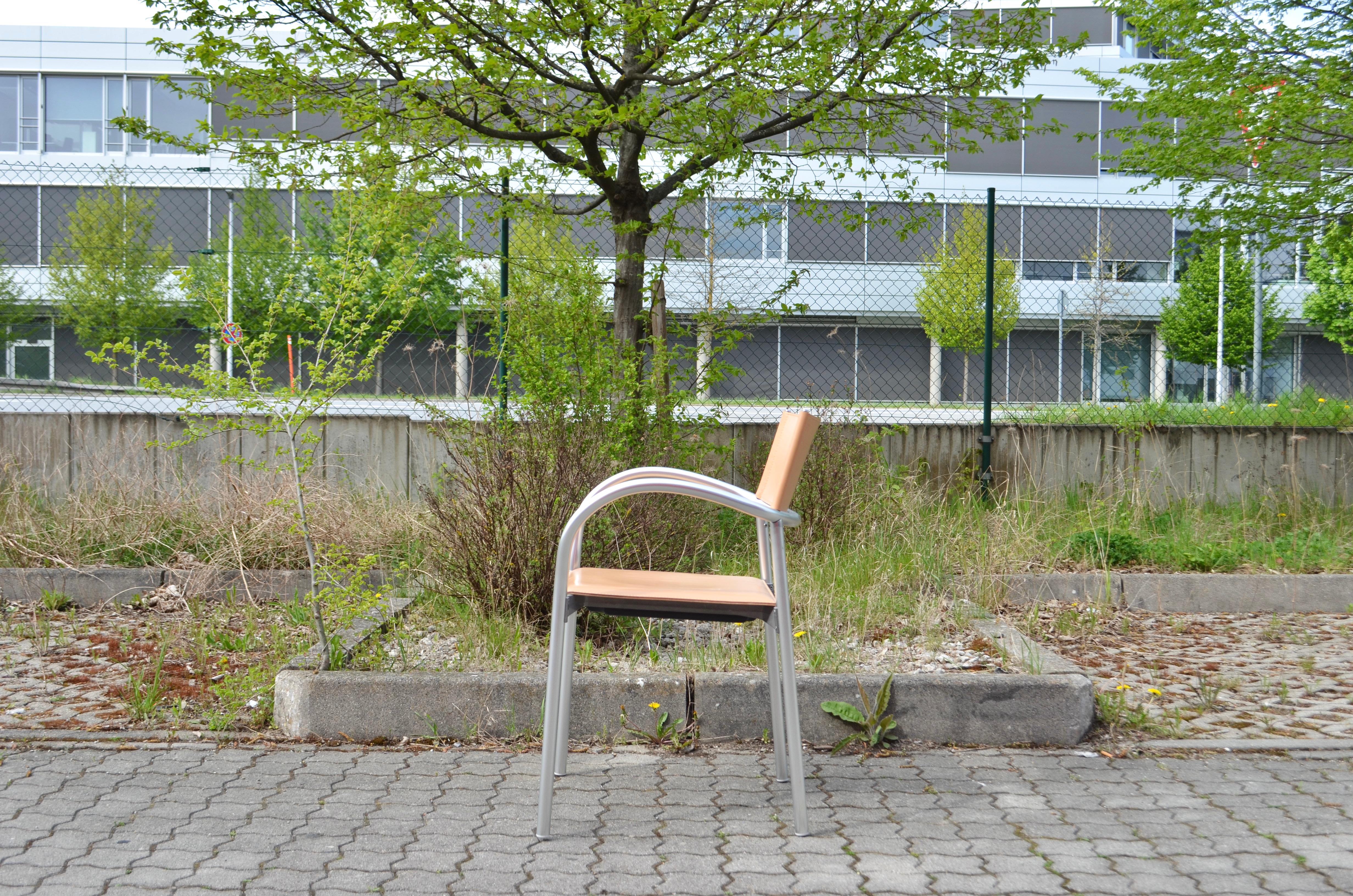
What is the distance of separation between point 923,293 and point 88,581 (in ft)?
23.4

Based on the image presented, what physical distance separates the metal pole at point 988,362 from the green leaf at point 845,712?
3.76m

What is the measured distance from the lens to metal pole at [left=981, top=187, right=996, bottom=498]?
715 centimetres

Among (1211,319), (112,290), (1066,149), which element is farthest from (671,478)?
(1066,149)

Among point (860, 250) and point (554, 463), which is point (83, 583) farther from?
point (860, 250)

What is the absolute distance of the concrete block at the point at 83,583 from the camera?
551 centimetres

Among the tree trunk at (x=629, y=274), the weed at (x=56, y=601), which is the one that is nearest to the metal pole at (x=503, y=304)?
the tree trunk at (x=629, y=274)

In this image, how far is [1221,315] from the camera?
24.1m

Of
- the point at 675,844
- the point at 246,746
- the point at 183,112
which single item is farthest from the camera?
the point at 183,112

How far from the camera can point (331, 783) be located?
3143 millimetres

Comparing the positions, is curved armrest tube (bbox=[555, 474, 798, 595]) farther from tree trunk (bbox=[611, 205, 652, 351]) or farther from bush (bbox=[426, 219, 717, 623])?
tree trunk (bbox=[611, 205, 652, 351])

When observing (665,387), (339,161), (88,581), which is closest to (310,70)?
(339,161)

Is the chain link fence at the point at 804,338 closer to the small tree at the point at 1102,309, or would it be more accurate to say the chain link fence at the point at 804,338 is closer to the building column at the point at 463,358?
the building column at the point at 463,358

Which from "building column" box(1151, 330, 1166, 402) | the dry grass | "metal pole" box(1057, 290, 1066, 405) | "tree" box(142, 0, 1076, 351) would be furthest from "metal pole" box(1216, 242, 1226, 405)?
the dry grass

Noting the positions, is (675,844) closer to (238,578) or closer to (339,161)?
(238,578)
